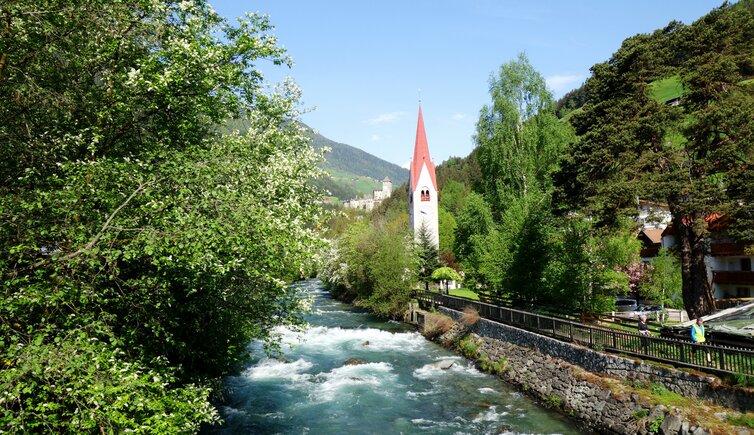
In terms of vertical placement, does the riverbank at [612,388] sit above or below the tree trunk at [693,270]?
below

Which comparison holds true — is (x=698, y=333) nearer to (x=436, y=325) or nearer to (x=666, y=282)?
(x=436, y=325)

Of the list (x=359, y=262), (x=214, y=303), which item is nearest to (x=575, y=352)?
(x=214, y=303)

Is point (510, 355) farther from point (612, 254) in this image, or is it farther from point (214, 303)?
point (214, 303)

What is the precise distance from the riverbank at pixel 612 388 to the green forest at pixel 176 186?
5495 mm

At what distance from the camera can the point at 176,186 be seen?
7887mm

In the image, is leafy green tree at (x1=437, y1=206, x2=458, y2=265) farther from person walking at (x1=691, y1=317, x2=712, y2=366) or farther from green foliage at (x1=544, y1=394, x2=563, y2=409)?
person walking at (x1=691, y1=317, x2=712, y2=366)

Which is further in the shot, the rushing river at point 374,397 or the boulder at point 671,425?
the rushing river at point 374,397

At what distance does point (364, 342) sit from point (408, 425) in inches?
540

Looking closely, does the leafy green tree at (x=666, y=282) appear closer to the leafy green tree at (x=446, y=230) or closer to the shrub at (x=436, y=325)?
the shrub at (x=436, y=325)

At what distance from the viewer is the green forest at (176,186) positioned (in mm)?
6922

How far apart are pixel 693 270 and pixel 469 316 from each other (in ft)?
40.7

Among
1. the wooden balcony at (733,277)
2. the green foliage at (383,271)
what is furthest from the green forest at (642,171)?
the green foliage at (383,271)

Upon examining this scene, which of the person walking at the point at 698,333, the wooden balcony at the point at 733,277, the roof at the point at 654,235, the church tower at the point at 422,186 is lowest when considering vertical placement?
the person walking at the point at 698,333

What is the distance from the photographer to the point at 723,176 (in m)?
17.8
